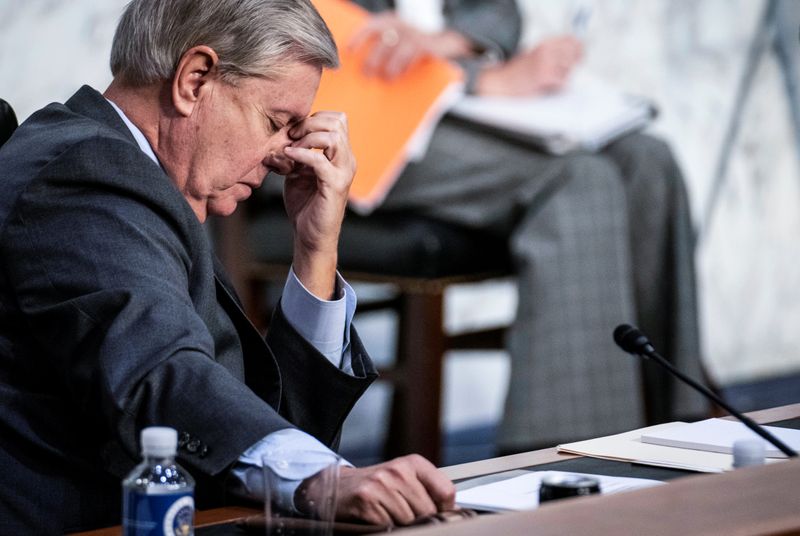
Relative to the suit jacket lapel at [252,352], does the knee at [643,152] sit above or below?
above

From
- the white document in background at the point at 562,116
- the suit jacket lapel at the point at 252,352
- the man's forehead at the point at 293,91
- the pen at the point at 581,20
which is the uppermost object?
the pen at the point at 581,20

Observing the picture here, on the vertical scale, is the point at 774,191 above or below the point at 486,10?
below

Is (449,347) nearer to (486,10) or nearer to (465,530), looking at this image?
(486,10)

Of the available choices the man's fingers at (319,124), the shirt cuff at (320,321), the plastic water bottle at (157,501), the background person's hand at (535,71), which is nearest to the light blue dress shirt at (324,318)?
the shirt cuff at (320,321)

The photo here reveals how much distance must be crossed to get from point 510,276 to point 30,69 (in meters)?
1.23

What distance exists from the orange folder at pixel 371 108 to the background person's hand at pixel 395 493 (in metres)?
1.89

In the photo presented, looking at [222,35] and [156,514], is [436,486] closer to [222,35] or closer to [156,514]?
[156,514]

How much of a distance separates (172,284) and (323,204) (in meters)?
0.41

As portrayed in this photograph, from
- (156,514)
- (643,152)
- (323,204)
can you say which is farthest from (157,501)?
(643,152)

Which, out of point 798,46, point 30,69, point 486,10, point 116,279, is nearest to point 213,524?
point 116,279

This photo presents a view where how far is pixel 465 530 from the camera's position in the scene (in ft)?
2.93

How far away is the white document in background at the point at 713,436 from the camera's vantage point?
150 cm

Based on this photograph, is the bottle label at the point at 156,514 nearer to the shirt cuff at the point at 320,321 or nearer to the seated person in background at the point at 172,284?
the seated person in background at the point at 172,284

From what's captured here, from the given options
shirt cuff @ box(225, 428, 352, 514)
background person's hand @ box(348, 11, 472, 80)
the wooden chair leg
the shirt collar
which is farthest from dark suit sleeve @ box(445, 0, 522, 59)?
shirt cuff @ box(225, 428, 352, 514)
